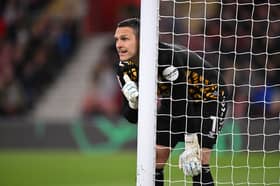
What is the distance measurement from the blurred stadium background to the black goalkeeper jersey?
262cm

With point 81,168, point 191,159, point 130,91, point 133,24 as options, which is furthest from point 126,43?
point 81,168

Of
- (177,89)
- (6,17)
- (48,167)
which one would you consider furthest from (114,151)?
(177,89)

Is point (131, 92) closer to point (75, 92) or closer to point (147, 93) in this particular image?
point (147, 93)

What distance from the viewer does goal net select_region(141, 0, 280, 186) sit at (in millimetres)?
7758

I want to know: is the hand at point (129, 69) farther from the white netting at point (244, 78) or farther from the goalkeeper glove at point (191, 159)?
the goalkeeper glove at point (191, 159)

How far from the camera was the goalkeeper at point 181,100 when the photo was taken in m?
7.02

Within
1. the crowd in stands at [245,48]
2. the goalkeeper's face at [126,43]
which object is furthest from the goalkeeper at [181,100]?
the crowd in stands at [245,48]

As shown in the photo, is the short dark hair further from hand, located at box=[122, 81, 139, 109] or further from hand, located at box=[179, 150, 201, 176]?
hand, located at box=[179, 150, 201, 176]

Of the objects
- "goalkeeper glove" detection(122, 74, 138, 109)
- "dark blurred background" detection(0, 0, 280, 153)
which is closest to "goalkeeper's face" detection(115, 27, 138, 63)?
"goalkeeper glove" detection(122, 74, 138, 109)

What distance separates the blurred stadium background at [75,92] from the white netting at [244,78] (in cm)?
4

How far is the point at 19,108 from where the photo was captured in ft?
51.7

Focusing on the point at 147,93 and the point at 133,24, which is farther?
the point at 133,24

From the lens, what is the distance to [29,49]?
16.3m

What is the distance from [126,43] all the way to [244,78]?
16.3 feet
